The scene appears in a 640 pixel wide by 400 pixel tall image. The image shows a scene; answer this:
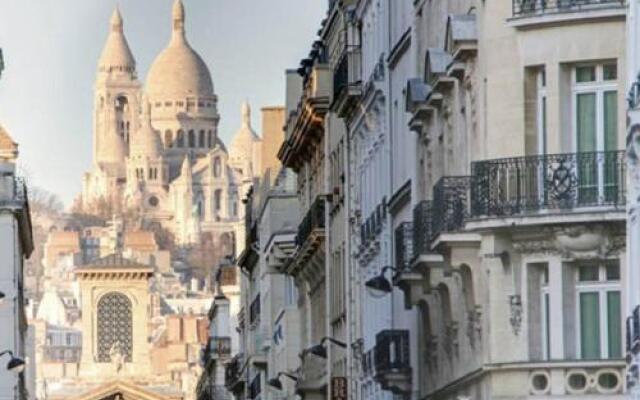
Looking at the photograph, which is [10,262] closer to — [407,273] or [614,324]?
[407,273]

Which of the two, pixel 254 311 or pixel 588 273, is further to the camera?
pixel 254 311

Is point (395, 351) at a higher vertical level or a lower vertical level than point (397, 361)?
higher

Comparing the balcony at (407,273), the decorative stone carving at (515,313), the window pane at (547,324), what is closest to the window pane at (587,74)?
the window pane at (547,324)

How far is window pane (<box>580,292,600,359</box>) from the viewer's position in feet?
125

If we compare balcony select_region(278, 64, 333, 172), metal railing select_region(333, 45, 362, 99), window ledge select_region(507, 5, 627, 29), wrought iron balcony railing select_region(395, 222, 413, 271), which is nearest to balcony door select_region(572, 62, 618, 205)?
window ledge select_region(507, 5, 627, 29)

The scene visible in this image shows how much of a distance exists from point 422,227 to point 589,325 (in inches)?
239

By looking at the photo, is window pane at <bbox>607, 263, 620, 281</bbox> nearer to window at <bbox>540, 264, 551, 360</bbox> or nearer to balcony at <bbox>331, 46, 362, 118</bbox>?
window at <bbox>540, 264, 551, 360</bbox>

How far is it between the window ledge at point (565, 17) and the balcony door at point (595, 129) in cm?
50

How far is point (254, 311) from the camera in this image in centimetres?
10812

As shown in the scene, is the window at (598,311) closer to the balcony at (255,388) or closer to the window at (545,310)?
the window at (545,310)

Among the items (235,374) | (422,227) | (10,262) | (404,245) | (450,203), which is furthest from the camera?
(235,374)

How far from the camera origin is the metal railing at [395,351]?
50438 millimetres

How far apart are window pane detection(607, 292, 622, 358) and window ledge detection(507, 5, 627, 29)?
109 inches

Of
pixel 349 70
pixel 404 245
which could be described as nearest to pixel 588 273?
pixel 404 245
